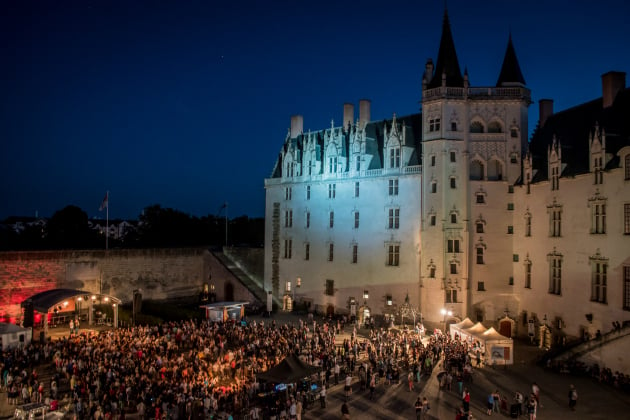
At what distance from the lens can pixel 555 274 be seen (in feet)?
110

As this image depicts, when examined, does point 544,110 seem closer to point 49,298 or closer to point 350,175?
point 350,175

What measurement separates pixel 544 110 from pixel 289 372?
1149 inches

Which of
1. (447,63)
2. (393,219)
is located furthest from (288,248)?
(447,63)

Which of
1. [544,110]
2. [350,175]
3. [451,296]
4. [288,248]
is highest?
[544,110]

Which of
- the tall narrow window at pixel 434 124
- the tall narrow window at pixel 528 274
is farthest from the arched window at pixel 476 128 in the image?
the tall narrow window at pixel 528 274

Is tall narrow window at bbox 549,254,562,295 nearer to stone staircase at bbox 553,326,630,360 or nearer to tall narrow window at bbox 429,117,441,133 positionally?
stone staircase at bbox 553,326,630,360

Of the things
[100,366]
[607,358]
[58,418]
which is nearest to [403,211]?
[607,358]

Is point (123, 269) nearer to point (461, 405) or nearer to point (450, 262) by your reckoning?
point (450, 262)

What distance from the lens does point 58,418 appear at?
1998 centimetres

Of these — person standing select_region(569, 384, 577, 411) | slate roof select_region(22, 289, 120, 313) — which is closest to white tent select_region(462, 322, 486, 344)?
person standing select_region(569, 384, 577, 411)

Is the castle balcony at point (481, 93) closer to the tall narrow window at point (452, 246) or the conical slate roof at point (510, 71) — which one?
the conical slate roof at point (510, 71)

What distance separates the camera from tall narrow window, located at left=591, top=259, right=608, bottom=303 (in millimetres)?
29219

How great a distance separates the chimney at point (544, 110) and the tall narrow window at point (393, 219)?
12.6 m

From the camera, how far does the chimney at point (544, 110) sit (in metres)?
39.1
